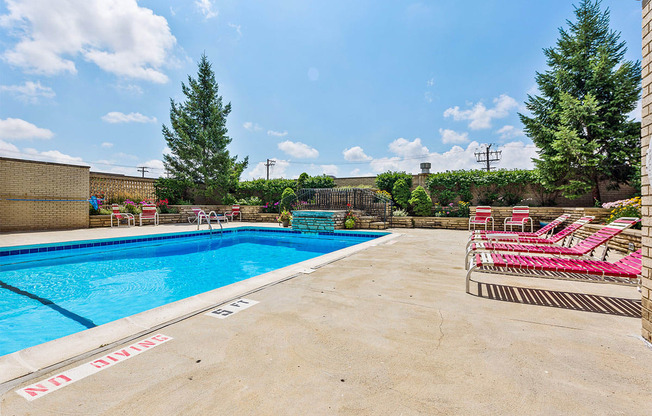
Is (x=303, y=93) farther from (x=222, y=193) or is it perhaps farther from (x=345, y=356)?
(x=345, y=356)

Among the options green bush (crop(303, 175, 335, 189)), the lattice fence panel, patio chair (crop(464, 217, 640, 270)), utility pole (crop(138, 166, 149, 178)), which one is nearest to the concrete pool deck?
patio chair (crop(464, 217, 640, 270))

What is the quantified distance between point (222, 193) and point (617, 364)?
17.5 meters

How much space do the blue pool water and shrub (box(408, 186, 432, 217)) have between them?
162 inches

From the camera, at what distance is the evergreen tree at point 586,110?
10.1 metres

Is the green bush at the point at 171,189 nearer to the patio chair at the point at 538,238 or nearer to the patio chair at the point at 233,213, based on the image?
the patio chair at the point at 233,213

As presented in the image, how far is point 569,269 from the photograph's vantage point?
3.11 metres

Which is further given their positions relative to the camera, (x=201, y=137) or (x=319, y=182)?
(x=319, y=182)

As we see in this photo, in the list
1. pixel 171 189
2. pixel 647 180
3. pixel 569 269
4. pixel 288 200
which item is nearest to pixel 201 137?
pixel 171 189

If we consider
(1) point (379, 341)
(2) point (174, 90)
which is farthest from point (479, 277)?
(2) point (174, 90)

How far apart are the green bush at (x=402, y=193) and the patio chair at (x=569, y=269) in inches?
416

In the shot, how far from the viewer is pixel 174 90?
1603cm

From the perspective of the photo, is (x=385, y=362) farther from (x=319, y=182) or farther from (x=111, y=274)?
(x=319, y=182)

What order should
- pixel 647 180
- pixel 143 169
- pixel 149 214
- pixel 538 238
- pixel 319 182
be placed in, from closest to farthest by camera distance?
pixel 647 180 < pixel 538 238 < pixel 149 214 < pixel 319 182 < pixel 143 169

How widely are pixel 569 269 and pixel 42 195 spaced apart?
15.9 meters
